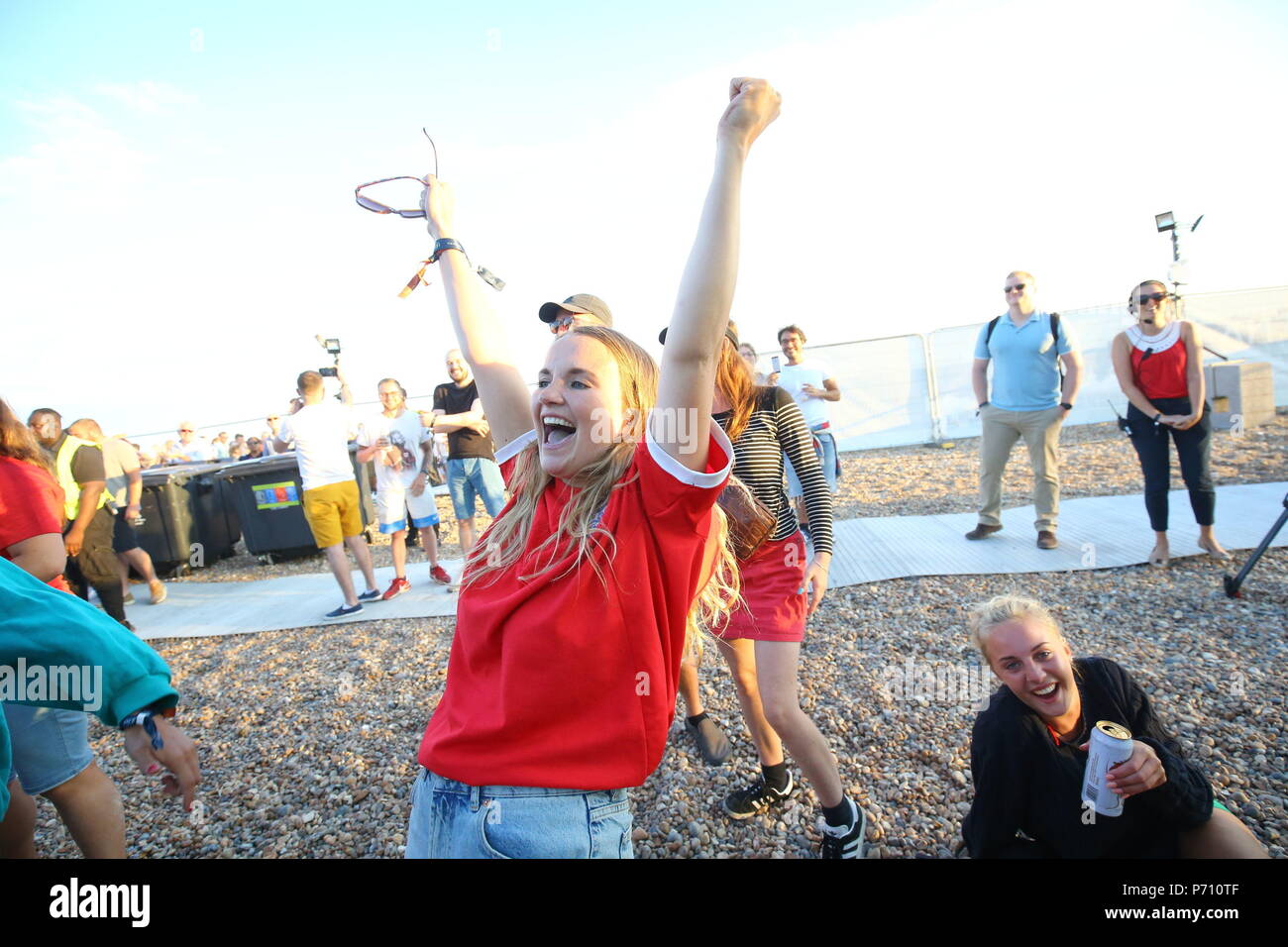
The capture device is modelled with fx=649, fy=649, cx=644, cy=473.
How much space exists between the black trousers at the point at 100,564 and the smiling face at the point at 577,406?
5404 mm

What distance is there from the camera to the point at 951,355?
42.5 ft

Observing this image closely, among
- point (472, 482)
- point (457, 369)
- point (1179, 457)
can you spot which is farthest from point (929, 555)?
point (457, 369)

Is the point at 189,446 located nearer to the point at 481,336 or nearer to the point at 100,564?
the point at 100,564

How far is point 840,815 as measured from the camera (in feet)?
7.39

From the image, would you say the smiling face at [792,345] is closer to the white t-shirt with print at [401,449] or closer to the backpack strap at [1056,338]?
the backpack strap at [1056,338]

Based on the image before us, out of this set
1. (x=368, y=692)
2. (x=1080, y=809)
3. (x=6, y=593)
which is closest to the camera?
(x=6, y=593)

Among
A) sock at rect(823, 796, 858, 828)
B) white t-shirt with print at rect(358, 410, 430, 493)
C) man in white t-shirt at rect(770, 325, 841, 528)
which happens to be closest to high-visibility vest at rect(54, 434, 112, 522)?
white t-shirt with print at rect(358, 410, 430, 493)

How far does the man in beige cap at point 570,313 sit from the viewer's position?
2601 mm

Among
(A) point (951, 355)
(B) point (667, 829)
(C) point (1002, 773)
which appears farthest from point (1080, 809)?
(A) point (951, 355)

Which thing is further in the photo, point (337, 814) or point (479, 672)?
point (337, 814)

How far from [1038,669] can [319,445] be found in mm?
5538
